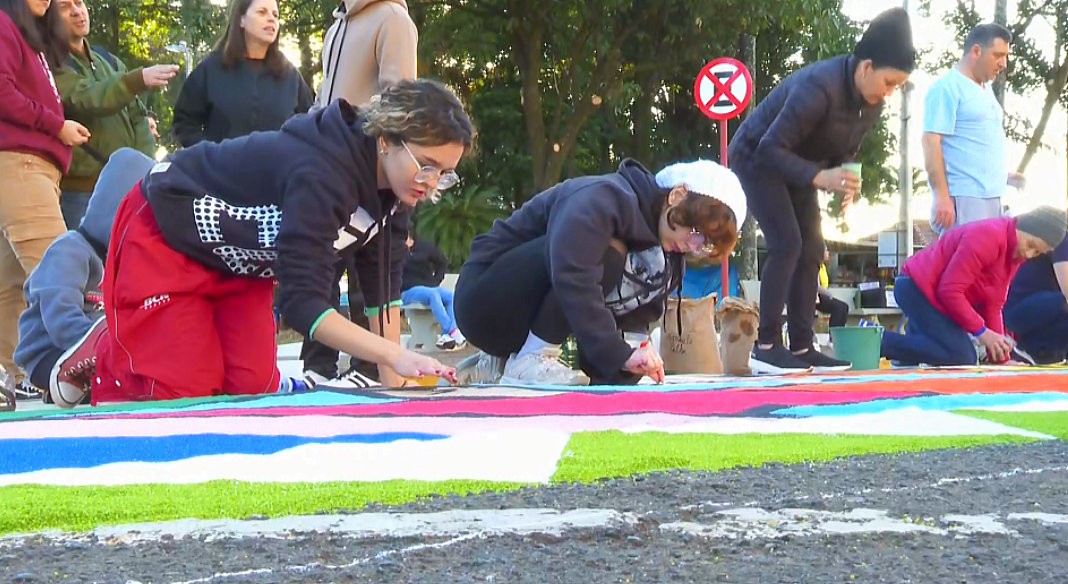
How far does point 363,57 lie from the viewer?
4465 mm

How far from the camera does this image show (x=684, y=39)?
53.5ft

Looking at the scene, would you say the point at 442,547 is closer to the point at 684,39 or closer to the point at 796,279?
the point at 796,279

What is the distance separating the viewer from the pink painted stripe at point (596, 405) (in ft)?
9.81

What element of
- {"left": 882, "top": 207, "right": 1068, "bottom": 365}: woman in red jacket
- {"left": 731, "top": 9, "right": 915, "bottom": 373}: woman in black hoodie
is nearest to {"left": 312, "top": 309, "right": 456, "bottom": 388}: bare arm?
{"left": 731, "top": 9, "right": 915, "bottom": 373}: woman in black hoodie

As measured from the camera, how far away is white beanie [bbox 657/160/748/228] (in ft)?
12.4

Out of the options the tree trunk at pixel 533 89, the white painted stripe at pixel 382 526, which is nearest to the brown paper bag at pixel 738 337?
the white painted stripe at pixel 382 526

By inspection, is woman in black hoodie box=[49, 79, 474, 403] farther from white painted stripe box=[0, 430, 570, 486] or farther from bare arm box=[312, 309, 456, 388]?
white painted stripe box=[0, 430, 570, 486]

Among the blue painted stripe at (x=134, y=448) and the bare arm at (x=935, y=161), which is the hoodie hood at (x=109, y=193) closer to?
the blue painted stripe at (x=134, y=448)

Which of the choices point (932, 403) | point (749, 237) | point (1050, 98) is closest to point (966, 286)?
point (932, 403)

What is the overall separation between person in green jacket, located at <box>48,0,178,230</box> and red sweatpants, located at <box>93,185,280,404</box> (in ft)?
4.19

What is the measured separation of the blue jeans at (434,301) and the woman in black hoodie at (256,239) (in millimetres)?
5844

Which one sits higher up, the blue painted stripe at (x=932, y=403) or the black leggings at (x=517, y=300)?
the black leggings at (x=517, y=300)

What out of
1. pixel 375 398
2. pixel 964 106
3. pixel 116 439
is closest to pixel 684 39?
pixel 964 106

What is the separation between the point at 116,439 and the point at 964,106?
504 cm
